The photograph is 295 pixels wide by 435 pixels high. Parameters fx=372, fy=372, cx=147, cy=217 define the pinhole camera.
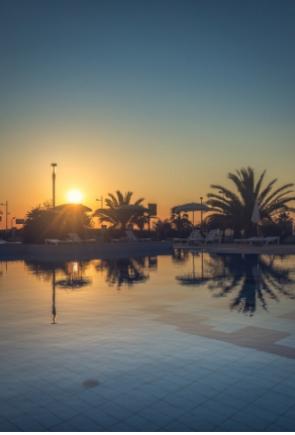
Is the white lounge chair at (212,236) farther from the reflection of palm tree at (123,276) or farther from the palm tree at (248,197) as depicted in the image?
the reflection of palm tree at (123,276)

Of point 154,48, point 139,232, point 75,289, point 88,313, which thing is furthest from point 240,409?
point 139,232

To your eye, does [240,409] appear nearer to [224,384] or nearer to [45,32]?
[224,384]

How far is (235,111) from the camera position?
21.9 meters

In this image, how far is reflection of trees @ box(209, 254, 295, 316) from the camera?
28.1 ft

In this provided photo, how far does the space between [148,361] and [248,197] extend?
26.4 metres

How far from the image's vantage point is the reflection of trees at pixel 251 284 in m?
8.55

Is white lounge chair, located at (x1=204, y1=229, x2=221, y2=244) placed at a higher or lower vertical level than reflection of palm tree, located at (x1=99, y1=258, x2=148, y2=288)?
higher

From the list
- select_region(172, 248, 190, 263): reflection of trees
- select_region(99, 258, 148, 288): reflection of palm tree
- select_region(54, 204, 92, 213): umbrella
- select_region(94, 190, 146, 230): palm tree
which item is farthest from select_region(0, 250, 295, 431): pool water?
select_region(94, 190, 146, 230): palm tree

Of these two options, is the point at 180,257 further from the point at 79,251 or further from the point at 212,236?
the point at 212,236

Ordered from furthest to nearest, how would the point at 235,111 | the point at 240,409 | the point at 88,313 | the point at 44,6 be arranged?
the point at 235,111, the point at 44,6, the point at 88,313, the point at 240,409

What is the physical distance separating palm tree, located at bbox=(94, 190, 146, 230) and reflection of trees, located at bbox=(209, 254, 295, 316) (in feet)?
50.4

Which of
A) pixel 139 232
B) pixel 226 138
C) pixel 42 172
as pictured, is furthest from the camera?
pixel 139 232

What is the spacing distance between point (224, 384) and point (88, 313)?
4.06 m

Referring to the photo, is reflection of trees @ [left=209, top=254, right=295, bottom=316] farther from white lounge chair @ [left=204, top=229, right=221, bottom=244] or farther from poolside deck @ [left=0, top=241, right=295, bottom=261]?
white lounge chair @ [left=204, top=229, right=221, bottom=244]
